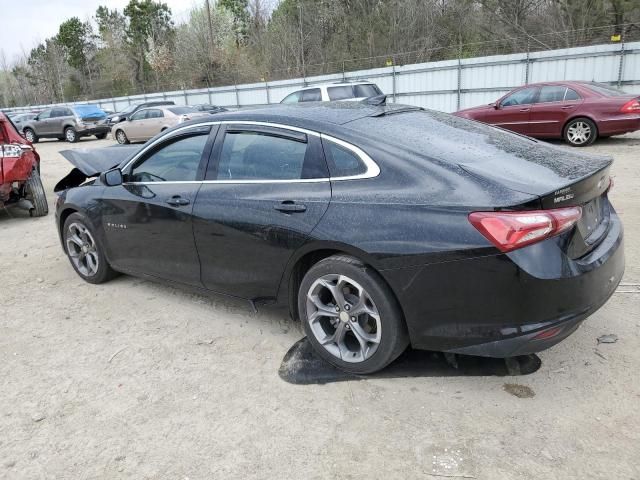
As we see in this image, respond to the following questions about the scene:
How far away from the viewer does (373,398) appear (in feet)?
9.68

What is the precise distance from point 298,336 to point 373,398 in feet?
3.07

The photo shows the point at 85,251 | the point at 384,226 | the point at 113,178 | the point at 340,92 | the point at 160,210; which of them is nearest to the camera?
the point at 384,226

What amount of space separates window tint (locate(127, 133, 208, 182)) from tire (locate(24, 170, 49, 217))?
15.6 feet

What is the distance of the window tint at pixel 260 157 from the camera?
3.34 metres

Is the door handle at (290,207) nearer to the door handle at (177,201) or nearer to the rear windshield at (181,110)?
the door handle at (177,201)

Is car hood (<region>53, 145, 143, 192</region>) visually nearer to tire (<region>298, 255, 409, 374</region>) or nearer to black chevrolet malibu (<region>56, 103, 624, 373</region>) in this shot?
black chevrolet malibu (<region>56, 103, 624, 373</region>)

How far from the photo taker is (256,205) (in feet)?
11.2

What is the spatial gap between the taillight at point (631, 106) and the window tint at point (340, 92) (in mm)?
6946

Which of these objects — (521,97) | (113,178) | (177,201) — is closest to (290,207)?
(177,201)

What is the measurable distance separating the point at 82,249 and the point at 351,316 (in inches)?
122

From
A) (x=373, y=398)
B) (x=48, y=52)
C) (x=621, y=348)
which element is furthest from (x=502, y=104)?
(x=48, y=52)

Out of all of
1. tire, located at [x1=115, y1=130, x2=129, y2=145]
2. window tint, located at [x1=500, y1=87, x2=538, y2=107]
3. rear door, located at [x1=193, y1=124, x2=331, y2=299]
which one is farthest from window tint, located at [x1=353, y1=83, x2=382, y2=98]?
rear door, located at [x1=193, y1=124, x2=331, y2=299]

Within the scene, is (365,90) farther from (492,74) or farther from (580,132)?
(492,74)

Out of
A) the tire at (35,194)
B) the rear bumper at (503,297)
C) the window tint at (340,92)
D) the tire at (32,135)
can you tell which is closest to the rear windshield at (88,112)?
the tire at (32,135)
